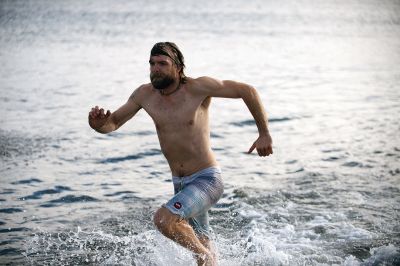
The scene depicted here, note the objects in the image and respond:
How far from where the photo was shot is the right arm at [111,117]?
559cm

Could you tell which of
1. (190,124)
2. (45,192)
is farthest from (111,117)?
(45,192)

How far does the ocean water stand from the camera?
667 centimetres

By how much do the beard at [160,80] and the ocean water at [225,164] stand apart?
1.86m

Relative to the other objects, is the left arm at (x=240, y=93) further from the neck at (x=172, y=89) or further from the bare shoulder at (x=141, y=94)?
the bare shoulder at (x=141, y=94)

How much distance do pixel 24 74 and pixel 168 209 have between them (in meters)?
15.8

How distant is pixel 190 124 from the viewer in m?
5.45

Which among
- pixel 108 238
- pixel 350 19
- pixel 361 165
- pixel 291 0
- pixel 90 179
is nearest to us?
pixel 108 238

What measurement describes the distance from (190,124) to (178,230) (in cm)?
102

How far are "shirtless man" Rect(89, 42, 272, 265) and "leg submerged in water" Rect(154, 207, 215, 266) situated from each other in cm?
1

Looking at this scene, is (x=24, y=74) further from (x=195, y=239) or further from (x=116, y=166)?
(x=195, y=239)

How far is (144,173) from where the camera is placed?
955cm

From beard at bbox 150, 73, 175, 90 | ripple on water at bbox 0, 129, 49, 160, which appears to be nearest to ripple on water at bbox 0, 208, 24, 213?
ripple on water at bbox 0, 129, 49, 160

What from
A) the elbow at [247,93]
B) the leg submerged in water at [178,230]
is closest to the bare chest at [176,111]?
the elbow at [247,93]

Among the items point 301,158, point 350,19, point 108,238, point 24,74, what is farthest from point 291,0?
point 108,238
